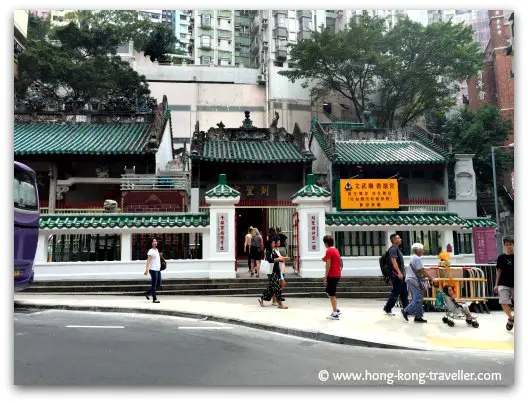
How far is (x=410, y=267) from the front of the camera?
849 centimetres

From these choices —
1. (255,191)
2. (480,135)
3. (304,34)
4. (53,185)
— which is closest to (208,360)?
(255,191)

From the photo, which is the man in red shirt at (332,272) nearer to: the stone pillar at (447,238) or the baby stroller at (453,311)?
the baby stroller at (453,311)

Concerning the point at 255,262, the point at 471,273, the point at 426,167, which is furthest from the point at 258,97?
the point at 471,273

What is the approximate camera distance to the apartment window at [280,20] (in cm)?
3747

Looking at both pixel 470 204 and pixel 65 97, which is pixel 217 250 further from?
pixel 65 97

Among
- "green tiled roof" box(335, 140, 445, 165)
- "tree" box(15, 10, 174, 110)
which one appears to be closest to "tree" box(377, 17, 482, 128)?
"green tiled roof" box(335, 140, 445, 165)

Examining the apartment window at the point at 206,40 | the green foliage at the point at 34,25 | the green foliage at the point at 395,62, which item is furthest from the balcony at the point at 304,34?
the green foliage at the point at 34,25

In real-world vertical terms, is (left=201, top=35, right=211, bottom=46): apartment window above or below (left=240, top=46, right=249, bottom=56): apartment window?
above

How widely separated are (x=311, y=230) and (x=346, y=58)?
1809 cm

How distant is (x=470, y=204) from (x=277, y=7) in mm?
13399

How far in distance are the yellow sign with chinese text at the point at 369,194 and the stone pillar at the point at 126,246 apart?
9.17 meters

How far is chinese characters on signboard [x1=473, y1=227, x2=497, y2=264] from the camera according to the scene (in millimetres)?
12008

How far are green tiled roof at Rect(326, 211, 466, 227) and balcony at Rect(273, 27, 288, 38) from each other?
25763 mm

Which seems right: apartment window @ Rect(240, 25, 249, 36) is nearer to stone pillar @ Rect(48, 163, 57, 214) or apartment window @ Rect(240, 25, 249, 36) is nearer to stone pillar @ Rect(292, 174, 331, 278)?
stone pillar @ Rect(48, 163, 57, 214)
